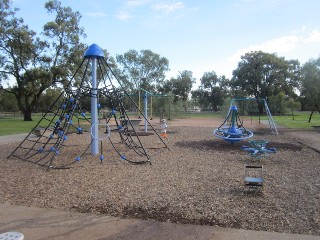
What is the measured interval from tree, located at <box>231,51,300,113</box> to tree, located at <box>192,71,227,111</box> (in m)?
16.3

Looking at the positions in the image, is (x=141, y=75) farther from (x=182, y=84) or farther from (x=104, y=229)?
(x=104, y=229)

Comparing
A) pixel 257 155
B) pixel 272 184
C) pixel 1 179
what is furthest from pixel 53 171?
pixel 257 155

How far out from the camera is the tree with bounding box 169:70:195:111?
3167 inches

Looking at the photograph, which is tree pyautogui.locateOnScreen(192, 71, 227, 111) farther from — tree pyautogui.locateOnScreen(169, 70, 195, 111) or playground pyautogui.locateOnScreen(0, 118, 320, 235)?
playground pyautogui.locateOnScreen(0, 118, 320, 235)

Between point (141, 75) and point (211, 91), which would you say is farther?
point (211, 91)

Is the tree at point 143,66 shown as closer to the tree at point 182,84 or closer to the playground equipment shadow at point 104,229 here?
the tree at point 182,84

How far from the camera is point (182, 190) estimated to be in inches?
241

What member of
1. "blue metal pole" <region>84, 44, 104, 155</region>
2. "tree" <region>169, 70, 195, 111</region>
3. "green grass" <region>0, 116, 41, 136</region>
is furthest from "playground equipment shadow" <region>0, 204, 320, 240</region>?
"tree" <region>169, 70, 195, 111</region>

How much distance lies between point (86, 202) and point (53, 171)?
9.64 ft

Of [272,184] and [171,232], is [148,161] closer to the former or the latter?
[272,184]

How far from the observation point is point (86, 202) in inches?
213

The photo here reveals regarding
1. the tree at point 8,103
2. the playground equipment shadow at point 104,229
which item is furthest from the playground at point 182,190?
the tree at point 8,103

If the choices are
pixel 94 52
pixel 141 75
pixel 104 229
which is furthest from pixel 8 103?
pixel 104 229

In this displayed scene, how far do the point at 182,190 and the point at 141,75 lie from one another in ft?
222
